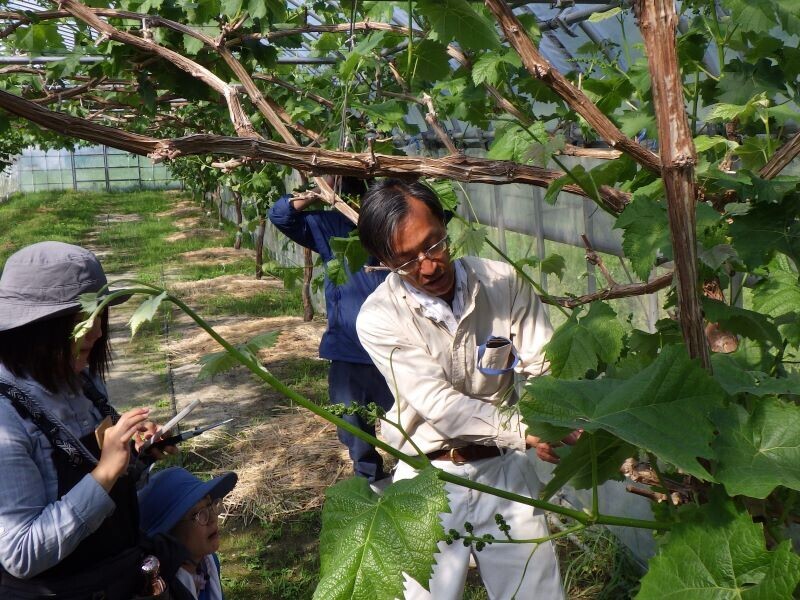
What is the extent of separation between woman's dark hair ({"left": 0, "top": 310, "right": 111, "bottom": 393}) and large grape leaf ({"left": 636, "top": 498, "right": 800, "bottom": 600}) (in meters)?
1.49

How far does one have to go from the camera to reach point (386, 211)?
7.55 feet

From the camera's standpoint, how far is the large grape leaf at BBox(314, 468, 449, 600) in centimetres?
107

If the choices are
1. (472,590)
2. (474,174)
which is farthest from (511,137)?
(472,590)

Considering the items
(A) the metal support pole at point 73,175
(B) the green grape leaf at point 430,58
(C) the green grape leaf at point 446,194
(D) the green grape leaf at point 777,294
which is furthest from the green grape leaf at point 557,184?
(A) the metal support pole at point 73,175

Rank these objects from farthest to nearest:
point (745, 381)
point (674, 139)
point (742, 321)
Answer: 1. point (742, 321)
2. point (745, 381)
3. point (674, 139)

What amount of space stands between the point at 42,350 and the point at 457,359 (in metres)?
0.97

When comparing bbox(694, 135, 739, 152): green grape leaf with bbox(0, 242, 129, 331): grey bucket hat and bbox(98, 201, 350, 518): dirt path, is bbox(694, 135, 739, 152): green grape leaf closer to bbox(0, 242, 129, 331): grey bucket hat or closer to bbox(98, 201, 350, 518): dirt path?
bbox(0, 242, 129, 331): grey bucket hat

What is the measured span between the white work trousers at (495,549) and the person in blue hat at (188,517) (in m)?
0.69

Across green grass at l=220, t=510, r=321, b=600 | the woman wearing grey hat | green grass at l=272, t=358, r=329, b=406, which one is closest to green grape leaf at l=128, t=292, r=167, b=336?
the woman wearing grey hat

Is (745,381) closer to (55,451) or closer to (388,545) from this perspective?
(388,545)

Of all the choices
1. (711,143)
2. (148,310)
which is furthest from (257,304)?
(148,310)

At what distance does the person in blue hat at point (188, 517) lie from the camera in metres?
2.74

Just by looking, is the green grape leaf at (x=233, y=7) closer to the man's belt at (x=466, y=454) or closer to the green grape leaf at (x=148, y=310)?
the man's belt at (x=466, y=454)

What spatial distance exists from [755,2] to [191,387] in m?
6.63
